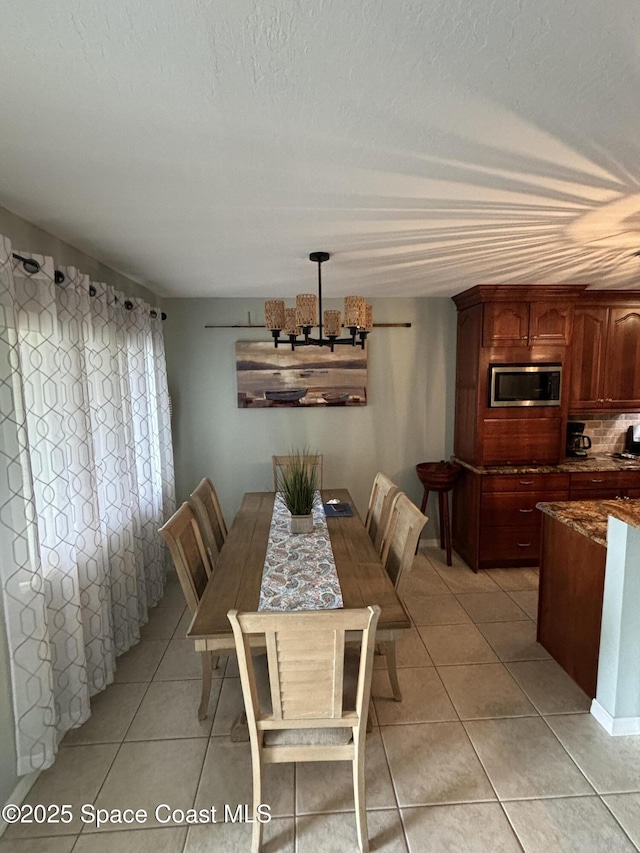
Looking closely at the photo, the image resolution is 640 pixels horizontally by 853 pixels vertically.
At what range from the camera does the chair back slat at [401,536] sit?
6.44ft

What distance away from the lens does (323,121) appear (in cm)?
110

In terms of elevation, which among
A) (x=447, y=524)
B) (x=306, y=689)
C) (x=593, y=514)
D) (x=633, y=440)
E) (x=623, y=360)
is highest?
(x=623, y=360)

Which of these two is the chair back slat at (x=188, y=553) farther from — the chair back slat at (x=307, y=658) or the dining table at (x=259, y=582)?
the chair back slat at (x=307, y=658)

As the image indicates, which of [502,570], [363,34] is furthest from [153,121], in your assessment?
[502,570]

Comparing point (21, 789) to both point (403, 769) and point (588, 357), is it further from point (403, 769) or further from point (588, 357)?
point (588, 357)

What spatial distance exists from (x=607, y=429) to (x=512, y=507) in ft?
4.55

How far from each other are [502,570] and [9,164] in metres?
3.96

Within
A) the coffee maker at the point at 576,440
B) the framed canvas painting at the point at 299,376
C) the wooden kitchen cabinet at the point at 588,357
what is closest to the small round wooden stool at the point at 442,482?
the framed canvas painting at the point at 299,376

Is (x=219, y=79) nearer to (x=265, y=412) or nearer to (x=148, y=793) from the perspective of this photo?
(x=148, y=793)

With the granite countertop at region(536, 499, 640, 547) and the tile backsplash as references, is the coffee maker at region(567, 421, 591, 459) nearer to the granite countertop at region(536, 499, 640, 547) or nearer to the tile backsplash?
the tile backsplash

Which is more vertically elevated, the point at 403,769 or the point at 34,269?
the point at 34,269

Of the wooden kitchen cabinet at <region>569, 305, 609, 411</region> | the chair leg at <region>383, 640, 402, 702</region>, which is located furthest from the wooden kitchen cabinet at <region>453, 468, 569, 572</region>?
the chair leg at <region>383, 640, 402, 702</region>

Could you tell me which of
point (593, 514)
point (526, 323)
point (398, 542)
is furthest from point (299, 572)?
point (526, 323)

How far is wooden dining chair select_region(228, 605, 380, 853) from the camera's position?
4.17 ft
